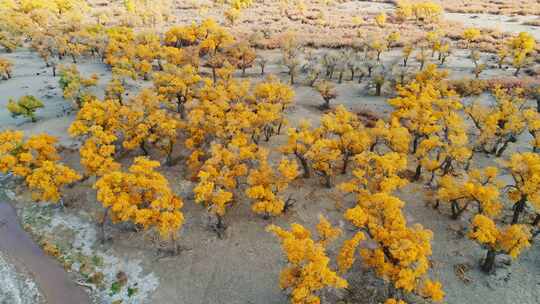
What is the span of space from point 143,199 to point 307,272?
1484cm

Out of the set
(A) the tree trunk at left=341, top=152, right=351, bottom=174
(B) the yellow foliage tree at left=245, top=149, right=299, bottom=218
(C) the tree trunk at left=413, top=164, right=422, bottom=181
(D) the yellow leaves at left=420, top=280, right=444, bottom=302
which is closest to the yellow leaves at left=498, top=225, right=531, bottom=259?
(D) the yellow leaves at left=420, top=280, right=444, bottom=302

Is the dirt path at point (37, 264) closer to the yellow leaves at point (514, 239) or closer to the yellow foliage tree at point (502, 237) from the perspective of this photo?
the yellow foliage tree at point (502, 237)

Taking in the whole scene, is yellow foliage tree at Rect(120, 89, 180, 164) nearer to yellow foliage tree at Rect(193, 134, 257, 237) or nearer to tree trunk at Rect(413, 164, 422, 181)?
yellow foliage tree at Rect(193, 134, 257, 237)

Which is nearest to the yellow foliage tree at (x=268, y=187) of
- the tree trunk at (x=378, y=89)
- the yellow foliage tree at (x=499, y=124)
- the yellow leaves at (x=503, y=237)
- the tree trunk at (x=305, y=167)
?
the tree trunk at (x=305, y=167)

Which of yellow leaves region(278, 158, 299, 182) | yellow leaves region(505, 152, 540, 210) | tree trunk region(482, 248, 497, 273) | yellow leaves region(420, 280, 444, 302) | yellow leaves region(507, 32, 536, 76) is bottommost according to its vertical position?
tree trunk region(482, 248, 497, 273)

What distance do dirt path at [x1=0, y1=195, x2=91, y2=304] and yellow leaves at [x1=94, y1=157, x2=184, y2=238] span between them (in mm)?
5737

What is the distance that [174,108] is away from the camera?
47219 mm

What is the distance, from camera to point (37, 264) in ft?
104

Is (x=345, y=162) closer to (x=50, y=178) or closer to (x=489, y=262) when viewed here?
(x=489, y=262)

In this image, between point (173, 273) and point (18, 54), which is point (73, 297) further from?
point (18, 54)

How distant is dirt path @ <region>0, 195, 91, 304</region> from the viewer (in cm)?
2911

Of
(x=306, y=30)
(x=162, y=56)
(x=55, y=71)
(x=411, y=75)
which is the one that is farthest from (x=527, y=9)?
(x=55, y=71)

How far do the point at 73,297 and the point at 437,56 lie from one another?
203 feet

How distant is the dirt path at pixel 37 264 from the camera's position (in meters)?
29.1
